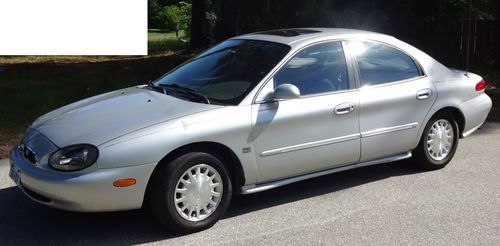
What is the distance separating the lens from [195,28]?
17812mm

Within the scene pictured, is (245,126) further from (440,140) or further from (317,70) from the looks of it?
(440,140)

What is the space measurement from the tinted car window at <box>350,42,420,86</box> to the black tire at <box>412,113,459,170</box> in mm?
545

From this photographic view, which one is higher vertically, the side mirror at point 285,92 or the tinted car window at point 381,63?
the tinted car window at point 381,63

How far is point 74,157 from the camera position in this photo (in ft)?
13.1

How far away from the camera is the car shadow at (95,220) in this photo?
14.0 ft

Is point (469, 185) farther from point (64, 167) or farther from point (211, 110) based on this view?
point (64, 167)

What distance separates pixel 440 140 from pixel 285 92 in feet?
7.18

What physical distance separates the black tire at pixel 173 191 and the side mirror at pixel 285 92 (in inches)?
28.8

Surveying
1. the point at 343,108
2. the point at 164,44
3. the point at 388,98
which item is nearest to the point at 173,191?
the point at 343,108

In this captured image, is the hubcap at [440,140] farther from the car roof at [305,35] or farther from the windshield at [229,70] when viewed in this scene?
the windshield at [229,70]

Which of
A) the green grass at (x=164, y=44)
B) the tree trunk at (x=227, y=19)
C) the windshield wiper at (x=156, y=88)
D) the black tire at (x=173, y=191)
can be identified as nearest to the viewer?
the black tire at (x=173, y=191)

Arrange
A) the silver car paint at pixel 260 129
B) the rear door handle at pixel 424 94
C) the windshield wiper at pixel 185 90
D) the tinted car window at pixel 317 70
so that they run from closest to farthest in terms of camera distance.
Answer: the silver car paint at pixel 260 129 < the windshield wiper at pixel 185 90 < the tinted car window at pixel 317 70 < the rear door handle at pixel 424 94

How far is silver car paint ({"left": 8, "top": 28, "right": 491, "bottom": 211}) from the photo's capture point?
4.05 metres

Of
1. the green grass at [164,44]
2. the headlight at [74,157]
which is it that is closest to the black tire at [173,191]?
the headlight at [74,157]
